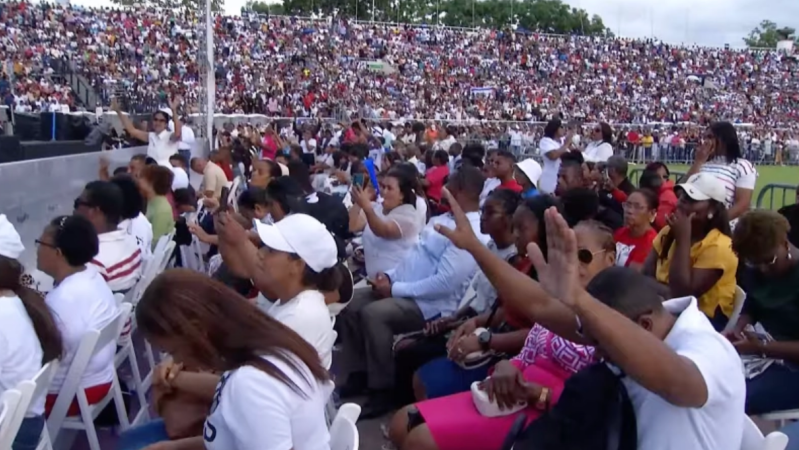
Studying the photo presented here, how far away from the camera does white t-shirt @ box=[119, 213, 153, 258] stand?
18.3 feet

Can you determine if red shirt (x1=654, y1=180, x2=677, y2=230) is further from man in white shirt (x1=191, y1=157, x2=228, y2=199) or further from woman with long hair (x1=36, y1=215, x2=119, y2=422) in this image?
man in white shirt (x1=191, y1=157, x2=228, y2=199)

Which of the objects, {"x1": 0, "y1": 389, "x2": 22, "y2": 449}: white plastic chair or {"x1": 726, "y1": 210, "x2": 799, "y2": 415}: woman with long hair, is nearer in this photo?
{"x1": 0, "y1": 389, "x2": 22, "y2": 449}: white plastic chair

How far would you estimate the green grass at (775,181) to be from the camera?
999cm

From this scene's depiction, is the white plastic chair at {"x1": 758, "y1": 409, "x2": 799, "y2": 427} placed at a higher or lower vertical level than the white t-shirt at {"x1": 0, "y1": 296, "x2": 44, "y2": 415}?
lower

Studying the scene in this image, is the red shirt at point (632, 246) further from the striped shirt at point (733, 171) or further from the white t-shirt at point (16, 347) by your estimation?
the white t-shirt at point (16, 347)

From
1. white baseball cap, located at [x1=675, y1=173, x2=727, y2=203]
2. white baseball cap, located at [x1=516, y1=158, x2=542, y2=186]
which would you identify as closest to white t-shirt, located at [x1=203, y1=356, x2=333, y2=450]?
white baseball cap, located at [x1=675, y1=173, x2=727, y2=203]

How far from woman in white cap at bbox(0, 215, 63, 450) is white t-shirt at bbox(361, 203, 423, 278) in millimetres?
2688

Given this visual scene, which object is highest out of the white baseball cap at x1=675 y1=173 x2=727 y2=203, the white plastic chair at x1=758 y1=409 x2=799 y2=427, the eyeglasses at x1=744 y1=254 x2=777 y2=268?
the white baseball cap at x1=675 y1=173 x2=727 y2=203

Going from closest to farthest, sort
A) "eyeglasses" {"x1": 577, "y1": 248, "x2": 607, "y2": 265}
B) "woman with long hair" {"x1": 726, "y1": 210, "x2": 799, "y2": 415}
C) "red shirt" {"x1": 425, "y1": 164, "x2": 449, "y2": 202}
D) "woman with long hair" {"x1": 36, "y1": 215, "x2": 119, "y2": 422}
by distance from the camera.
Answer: "eyeglasses" {"x1": 577, "y1": 248, "x2": 607, "y2": 265}, "woman with long hair" {"x1": 726, "y1": 210, "x2": 799, "y2": 415}, "woman with long hair" {"x1": 36, "y1": 215, "x2": 119, "y2": 422}, "red shirt" {"x1": 425, "y1": 164, "x2": 449, "y2": 202}

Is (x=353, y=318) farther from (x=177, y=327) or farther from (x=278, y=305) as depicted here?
(x=177, y=327)

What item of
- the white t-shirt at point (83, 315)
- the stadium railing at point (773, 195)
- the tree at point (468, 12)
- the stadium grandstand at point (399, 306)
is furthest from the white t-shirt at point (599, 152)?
the tree at point (468, 12)

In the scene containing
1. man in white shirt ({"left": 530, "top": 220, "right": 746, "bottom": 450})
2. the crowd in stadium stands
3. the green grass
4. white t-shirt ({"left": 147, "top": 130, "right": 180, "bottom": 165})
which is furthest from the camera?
the crowd in stadium stands

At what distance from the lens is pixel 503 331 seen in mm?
4160

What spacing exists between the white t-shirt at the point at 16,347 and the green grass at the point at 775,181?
795 centimetres
